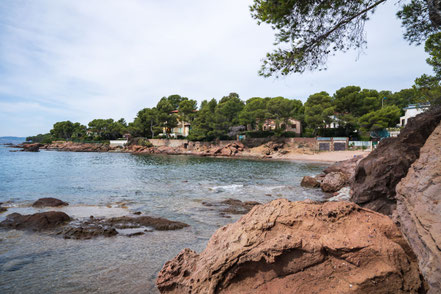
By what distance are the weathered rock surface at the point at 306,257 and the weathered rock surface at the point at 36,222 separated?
6.01 metres

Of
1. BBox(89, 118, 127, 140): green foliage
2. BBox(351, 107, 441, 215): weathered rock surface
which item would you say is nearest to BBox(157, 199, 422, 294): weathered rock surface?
BBox(351, 107, 441, 215): weathered rock surface

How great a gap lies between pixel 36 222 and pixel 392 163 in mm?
10128

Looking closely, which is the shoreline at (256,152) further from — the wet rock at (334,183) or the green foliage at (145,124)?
the wet rock at (334,183)

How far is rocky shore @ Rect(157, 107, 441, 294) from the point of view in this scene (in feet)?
8.88

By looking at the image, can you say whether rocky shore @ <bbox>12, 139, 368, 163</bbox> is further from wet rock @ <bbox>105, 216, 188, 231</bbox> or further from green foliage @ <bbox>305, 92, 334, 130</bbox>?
wet rock @ <bbox>105, 216, 188, 231</bbox>

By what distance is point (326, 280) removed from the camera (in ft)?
9.30

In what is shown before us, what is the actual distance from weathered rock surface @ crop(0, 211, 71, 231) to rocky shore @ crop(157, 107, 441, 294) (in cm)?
595

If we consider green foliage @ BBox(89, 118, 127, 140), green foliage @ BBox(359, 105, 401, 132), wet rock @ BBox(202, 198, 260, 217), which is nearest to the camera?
wet rock @ BBox(202, 198, 260, 217)

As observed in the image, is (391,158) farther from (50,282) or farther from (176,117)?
(176,117)

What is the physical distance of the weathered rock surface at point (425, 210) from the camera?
2465 millimetres

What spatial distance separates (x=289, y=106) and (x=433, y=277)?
53.9 metres

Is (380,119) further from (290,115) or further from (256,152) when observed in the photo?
(256,152)

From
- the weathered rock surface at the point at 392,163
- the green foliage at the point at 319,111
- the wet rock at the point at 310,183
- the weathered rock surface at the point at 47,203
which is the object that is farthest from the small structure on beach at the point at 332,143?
the weathered rock surface at the point at 47,203

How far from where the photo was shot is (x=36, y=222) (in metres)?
7.67
